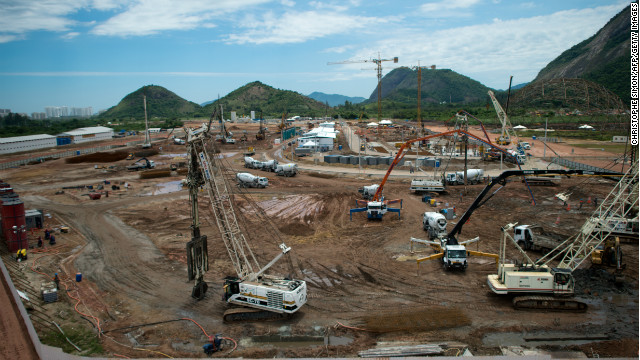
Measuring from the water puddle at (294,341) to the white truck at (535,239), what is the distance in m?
17.1

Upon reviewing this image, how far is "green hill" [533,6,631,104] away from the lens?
392ft

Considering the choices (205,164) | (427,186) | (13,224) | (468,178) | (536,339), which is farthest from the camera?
(468,178)

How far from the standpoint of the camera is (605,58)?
144500 mm

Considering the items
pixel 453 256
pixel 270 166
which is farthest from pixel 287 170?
pixel 453 256

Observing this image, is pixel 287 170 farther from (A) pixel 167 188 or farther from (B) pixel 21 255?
(B) pixel 21 255

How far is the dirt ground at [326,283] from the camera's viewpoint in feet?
61.9

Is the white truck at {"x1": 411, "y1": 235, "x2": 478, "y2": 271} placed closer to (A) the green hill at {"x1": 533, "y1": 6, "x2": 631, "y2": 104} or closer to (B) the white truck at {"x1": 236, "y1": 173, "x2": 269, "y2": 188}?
(B) the white truck at {"x1": 236, "y1": 173, "x2": 269, "y2": 188}

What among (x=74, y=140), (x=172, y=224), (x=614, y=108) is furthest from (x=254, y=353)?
(x=74, y=140)

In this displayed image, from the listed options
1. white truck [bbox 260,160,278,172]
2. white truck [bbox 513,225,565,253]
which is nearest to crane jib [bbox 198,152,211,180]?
white truck [bbox 513,225,565,253]

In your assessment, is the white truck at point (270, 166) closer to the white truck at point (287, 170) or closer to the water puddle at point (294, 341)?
the white truck at point (287, 170)

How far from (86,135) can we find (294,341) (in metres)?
122

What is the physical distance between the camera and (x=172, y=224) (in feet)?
125

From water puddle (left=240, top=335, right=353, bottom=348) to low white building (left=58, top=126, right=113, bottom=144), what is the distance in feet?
363

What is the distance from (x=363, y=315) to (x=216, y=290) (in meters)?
9.05
